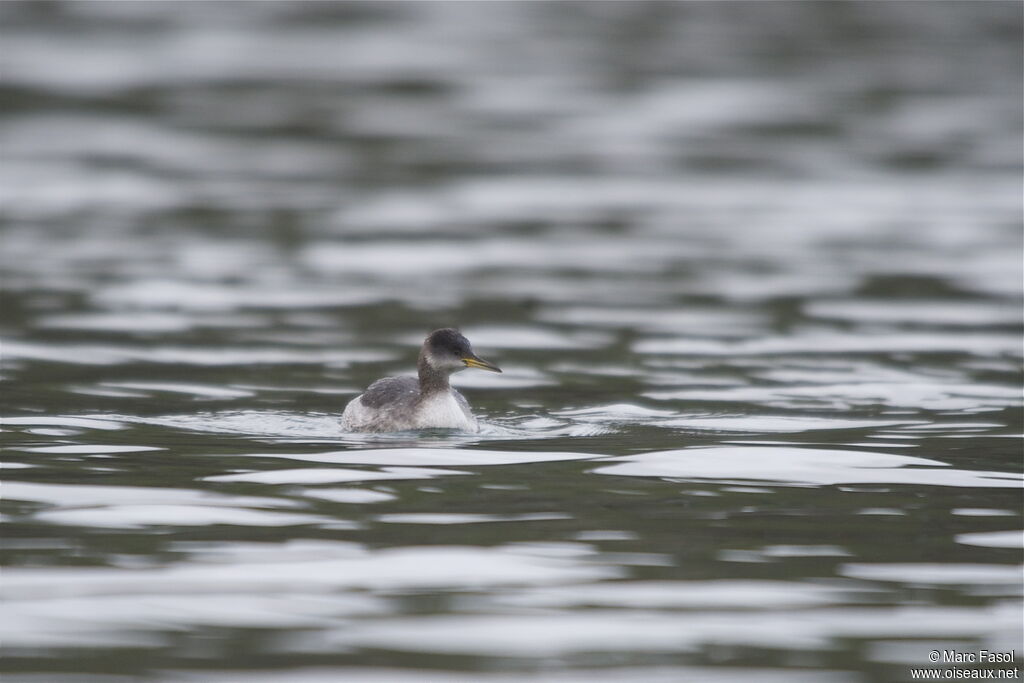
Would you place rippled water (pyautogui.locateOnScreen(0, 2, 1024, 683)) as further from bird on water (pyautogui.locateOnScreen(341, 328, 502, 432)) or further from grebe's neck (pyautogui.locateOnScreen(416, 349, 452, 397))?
grebe's neck (pyautogui.locateOnScreen(416, 349, 452, 397))

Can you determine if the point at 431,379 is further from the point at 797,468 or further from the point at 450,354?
the point at 797,468

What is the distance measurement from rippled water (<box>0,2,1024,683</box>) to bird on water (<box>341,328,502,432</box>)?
322mm

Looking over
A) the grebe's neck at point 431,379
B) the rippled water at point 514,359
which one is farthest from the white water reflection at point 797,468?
the grebe's neck at point 431,379

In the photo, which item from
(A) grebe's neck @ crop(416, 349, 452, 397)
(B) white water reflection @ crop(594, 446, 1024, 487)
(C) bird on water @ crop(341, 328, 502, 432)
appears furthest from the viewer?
(A) grebe's neck @ crop(416, 349, 452, 397)

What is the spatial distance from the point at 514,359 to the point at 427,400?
4.30 metres

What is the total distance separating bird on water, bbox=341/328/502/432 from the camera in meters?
12.5

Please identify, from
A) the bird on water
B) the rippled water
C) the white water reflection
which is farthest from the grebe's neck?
the white water reflection

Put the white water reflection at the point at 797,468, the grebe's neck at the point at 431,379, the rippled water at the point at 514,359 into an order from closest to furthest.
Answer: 1. the rippled water at the point at 514,359
2. the white water reflection at the point at 797,468
3. the grebe's neck at the point at 431,379

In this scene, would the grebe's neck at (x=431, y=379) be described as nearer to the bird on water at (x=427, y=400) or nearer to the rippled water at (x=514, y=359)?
the bird on water at (x=427, y=400)

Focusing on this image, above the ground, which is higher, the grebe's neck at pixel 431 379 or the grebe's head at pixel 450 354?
the grebe's head at pixel 450 354

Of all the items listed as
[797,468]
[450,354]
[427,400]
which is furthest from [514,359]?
[797,468]

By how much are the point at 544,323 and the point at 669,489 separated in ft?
29.3

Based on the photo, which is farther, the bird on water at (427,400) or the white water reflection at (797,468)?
the bird on water at (427,400)

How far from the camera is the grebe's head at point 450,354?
42.0ft
